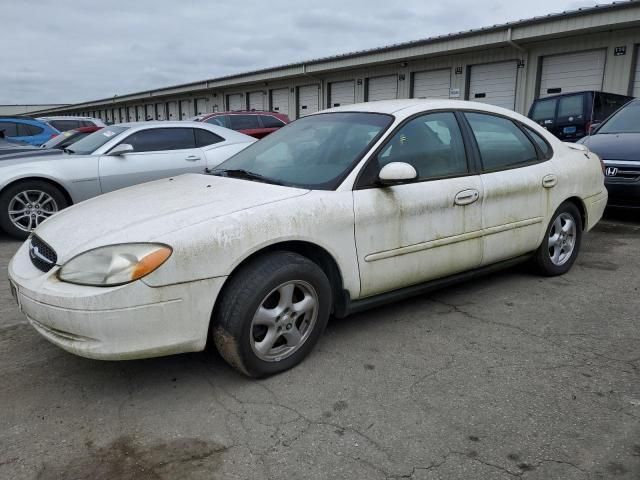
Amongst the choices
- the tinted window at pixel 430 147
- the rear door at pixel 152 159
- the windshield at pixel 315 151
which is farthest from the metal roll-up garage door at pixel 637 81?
the windshield at pixel 315 151

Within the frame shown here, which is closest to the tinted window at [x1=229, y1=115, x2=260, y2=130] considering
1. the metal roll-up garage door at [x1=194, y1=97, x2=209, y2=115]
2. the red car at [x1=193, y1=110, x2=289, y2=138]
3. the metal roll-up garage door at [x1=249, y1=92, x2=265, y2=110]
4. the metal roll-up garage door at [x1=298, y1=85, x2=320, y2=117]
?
the red car at [x1=193, y1=110, x2=289, y2=138]

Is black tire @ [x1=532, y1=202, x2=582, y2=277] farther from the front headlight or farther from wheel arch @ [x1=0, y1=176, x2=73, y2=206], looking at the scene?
wheel arch @ [x1=0, y1=176, x2=73, y2=206]

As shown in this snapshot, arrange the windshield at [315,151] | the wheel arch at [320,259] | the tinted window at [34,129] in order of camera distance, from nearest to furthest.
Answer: the wheel arch at [320,259] < the windshield at [315,151] < the tinted window at [34,129]

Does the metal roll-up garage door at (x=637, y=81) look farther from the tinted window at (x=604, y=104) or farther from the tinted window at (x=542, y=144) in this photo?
the tinted window at (x=542, y=144)

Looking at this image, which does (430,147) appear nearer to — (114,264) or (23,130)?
(114,264)

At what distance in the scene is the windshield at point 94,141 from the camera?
6805 mm

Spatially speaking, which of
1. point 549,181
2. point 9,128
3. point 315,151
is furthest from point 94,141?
point 9,128

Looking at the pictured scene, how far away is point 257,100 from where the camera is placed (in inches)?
1104

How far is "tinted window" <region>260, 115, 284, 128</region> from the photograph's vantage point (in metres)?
14.1

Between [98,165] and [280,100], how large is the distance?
2060 cm

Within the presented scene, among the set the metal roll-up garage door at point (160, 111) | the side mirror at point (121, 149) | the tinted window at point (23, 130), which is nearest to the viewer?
the side mirror at point (121, 149)

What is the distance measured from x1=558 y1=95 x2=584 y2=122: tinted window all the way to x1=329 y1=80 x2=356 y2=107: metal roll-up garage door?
36.9 ft

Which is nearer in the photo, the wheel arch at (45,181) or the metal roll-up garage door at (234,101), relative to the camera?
the wheel arch at (45,181)

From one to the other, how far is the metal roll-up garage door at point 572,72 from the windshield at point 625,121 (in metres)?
7.32
